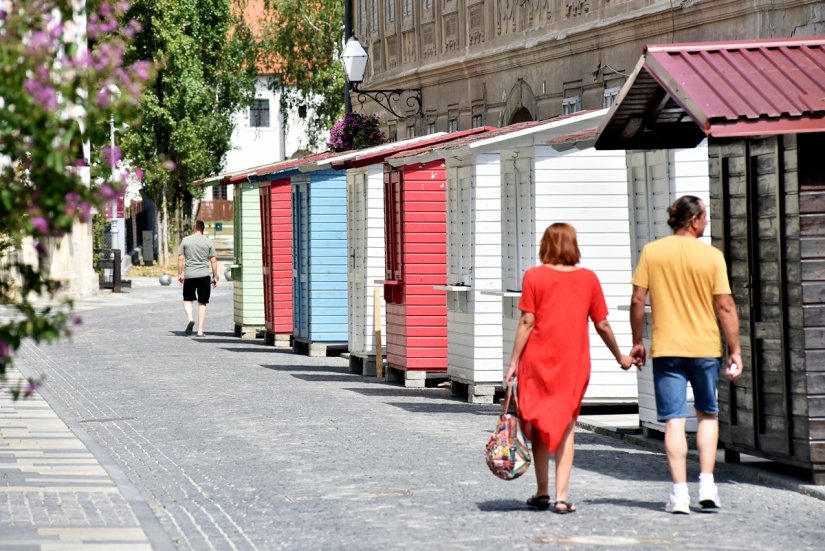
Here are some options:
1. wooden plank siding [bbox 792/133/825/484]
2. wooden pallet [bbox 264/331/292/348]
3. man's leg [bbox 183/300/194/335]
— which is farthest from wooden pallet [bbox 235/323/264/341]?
wooden plank siding [bbox 792/133/825/484]

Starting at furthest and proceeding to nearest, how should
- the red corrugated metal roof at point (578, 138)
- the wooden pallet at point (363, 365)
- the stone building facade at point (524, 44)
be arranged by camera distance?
the wooden pallet at point (363, 365)
the stone building facade at point (524, 44)
the red corrugated metal roof at point (578, 138)

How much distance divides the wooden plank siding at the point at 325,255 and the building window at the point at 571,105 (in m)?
2.97

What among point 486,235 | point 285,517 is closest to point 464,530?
point 285,517

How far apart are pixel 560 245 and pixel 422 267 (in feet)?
33.9

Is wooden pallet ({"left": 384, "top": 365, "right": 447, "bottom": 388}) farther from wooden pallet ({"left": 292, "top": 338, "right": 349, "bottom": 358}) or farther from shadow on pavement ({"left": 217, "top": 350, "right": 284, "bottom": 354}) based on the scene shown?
shadow on pavement ({"left": 217, "top": 350, "right": 284, "bottom": 354})

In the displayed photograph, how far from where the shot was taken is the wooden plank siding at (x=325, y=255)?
25.8 metres

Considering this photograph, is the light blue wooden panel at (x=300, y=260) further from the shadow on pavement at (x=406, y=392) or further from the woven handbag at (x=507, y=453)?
the woven handbag at (x=507, y=453)

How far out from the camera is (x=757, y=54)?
11883 millimetres

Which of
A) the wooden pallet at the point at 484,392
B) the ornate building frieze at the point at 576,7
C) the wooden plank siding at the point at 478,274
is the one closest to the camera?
the wooden pallet at the point at 484,392

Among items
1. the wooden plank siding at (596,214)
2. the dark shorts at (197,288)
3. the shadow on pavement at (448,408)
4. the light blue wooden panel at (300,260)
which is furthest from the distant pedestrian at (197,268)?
the wooden plank siding at (596,214)

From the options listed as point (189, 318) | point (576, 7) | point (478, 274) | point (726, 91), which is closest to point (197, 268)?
point (189, 318)

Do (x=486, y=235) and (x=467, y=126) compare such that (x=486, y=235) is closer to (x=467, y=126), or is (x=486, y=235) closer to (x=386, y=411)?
(x=386, y=411)

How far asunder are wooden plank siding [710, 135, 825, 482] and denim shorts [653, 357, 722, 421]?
1091 millimetres

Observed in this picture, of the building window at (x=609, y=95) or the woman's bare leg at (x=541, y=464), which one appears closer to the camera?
the woman's bare leg at (x=541, y=464)
